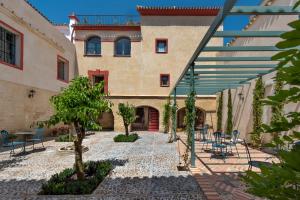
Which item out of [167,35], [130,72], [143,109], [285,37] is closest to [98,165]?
[285,37]

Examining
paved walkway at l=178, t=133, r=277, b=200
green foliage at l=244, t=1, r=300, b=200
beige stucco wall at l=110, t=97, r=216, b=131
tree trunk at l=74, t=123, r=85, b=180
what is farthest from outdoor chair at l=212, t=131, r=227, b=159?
beige stucco wall at l=110, t=97, r=216, b=131

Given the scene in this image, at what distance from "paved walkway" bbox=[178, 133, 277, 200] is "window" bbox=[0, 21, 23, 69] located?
9.52 metres

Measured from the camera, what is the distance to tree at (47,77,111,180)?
613 centimetres

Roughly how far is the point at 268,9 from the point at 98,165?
5701 millimetres

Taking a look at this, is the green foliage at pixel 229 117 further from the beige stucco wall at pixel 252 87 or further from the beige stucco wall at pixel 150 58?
the beige stucco wall at pixel 150 58

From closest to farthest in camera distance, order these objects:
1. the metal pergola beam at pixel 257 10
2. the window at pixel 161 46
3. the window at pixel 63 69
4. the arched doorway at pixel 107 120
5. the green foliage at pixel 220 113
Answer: the metal pergola beam at pixel 257 10
the window at pixel 63 69
the green foliage at pixel 220 113
the window at pixel 161 46
the arched doorway at pixel 107 120

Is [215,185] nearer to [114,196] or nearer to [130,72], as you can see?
[114,196]

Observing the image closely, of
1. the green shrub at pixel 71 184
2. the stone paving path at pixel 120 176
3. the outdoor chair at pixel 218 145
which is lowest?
the stone paving path at pixel 120 176

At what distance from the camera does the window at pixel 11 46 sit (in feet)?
39.1

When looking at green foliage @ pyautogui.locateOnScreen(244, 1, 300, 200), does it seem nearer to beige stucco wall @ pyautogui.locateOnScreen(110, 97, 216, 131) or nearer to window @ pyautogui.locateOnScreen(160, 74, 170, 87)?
beige stucco wall @ pyautogui.locateOnScreen(110, 97, 216, 131)

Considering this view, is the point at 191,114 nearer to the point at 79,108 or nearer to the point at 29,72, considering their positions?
the point at 79,108

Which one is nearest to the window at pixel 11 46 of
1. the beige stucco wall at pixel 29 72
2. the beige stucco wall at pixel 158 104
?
the beige stucco wall at pixel 29 72

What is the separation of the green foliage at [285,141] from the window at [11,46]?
41.9 feet

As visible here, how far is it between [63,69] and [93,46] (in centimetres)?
332
